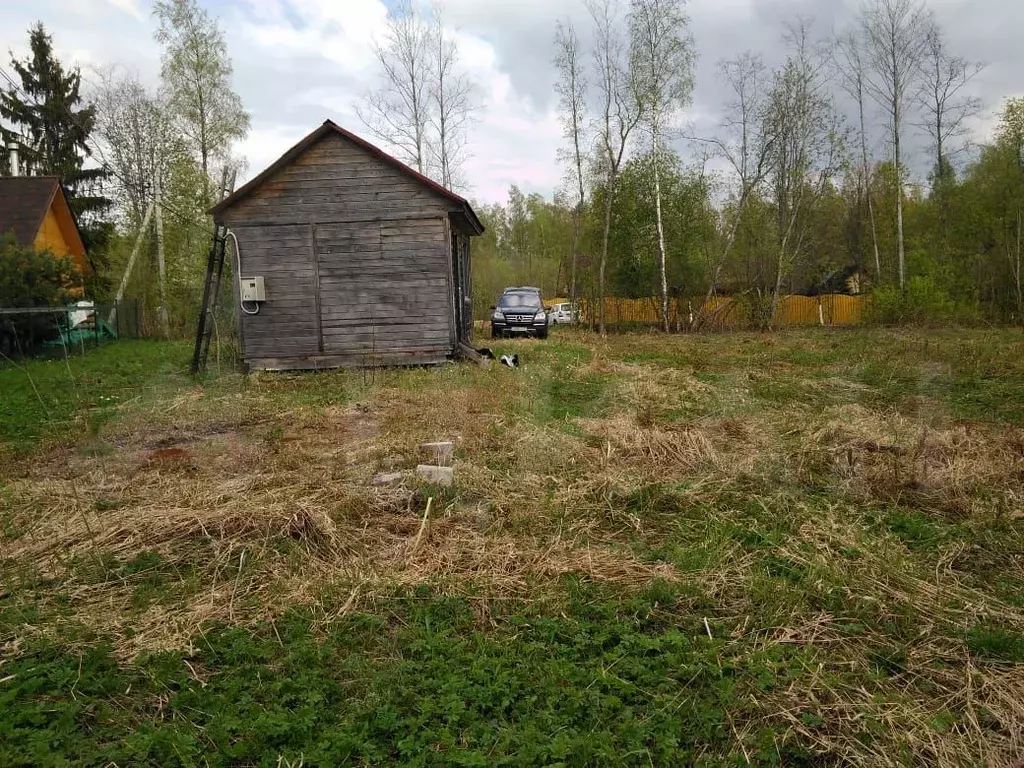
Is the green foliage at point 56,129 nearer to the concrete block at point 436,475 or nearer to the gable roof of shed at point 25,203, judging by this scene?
the gable roof of shed at point 25,203

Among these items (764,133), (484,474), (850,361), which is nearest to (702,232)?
(764,133)

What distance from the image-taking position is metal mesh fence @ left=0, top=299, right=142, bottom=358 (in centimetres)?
1491

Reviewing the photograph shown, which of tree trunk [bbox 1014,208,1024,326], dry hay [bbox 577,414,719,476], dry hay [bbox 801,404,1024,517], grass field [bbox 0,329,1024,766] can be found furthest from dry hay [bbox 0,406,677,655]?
tree trunk [bbox 1014,208,1024,326]

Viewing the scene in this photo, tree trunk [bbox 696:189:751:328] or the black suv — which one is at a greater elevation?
tree trunk [bbox 696:189:751:328]

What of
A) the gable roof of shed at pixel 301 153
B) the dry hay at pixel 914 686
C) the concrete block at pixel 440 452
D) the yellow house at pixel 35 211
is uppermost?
the yellow house at pixel 35 211

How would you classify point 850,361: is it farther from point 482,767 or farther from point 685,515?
point 482,767

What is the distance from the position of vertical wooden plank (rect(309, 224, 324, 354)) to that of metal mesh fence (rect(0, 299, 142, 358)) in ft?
14.1

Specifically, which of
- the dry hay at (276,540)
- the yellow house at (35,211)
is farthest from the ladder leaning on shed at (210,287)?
the yellow house at (35,211)

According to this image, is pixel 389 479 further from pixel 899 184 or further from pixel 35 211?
pixel 899 184

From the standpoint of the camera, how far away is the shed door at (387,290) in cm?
1367

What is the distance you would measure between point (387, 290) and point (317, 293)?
141 centimetres

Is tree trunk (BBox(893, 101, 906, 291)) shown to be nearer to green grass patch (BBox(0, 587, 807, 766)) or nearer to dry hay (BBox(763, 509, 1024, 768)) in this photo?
dry hay (BBox(763, 509, 1024, 768))

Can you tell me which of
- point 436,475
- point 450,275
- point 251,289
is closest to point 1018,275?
point 450,275

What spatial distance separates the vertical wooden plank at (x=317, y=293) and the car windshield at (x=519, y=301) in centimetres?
1007
